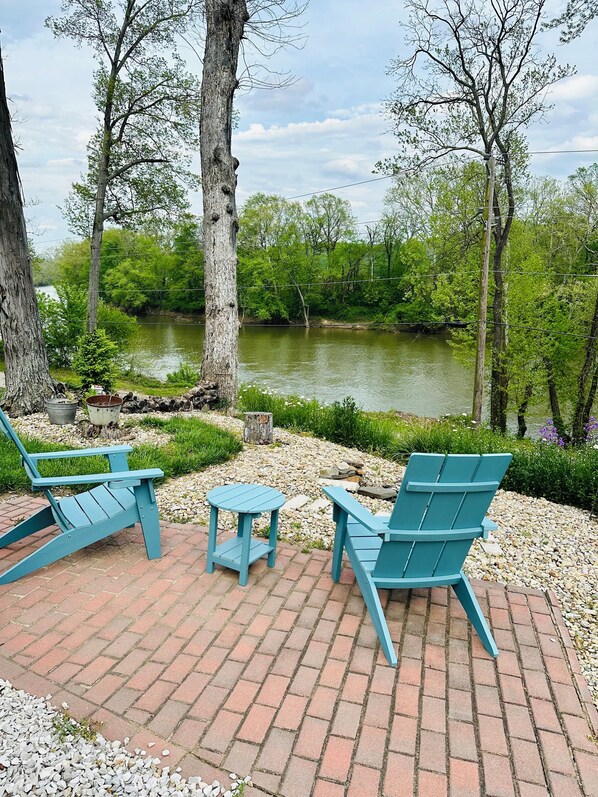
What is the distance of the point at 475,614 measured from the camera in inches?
91.4

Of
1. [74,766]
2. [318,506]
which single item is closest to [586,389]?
[318,506]

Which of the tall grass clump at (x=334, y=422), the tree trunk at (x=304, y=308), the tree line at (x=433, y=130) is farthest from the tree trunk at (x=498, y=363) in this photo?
the tree trunk at (x=304, y=308)

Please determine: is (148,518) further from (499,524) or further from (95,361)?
(95,361)

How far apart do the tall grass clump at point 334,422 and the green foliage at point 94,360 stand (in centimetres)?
207

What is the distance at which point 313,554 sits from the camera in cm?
311

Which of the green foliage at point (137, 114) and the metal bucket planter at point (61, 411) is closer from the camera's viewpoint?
the metal bucket planter at point (61, 411)

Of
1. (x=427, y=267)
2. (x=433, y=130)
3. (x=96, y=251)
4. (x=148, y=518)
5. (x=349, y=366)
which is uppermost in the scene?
(x=433, y=130)

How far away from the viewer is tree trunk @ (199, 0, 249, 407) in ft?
24.8

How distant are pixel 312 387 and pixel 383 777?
1584 centimetres

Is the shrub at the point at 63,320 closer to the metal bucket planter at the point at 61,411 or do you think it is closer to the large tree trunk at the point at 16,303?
the large tree trunk at the point at 16,303

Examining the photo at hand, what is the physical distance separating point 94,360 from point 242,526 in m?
5.28

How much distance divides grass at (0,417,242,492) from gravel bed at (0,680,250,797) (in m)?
2.53

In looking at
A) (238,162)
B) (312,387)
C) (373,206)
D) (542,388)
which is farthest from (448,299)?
(373,206)

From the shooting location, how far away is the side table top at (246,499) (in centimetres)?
266
